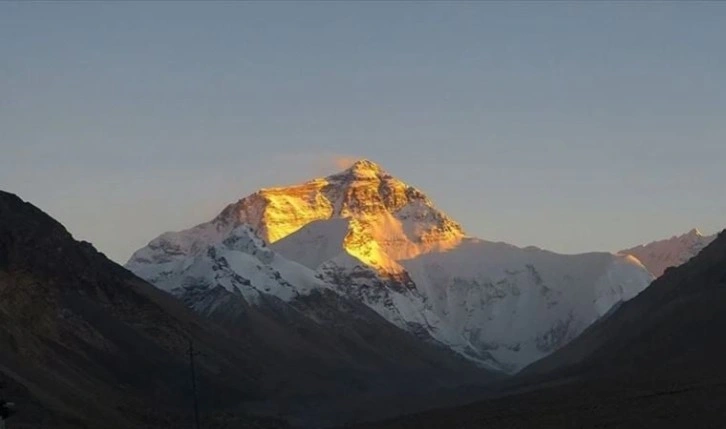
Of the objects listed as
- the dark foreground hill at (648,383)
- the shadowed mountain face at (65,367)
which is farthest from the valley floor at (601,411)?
the shadowed mountain face at (65,367)

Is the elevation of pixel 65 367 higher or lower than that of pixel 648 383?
higher

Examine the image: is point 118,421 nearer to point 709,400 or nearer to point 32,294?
point 32,294

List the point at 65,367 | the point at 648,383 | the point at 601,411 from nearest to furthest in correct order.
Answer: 1. the point at 601,411
2. the point at 648,383
3. the point at 65,367

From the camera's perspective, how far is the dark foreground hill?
91812 mm

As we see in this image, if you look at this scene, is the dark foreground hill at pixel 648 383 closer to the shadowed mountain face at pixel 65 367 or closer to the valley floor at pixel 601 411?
the valley floor at pixel 601 411

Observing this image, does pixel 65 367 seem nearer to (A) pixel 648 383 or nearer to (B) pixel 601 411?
(A) pixel 648 383

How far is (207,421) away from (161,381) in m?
39.6

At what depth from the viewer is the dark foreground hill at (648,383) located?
91.8 m

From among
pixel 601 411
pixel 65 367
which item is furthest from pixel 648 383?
pixel 65 367

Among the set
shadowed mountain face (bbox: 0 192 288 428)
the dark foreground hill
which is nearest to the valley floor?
the dark foreground hill

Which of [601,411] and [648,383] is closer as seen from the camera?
[601,411]

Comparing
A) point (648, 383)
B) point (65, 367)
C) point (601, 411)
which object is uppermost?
point (65, 367)

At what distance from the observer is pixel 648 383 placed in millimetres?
116000

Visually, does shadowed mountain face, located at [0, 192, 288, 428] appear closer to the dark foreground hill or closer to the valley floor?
the dark foreground hill
